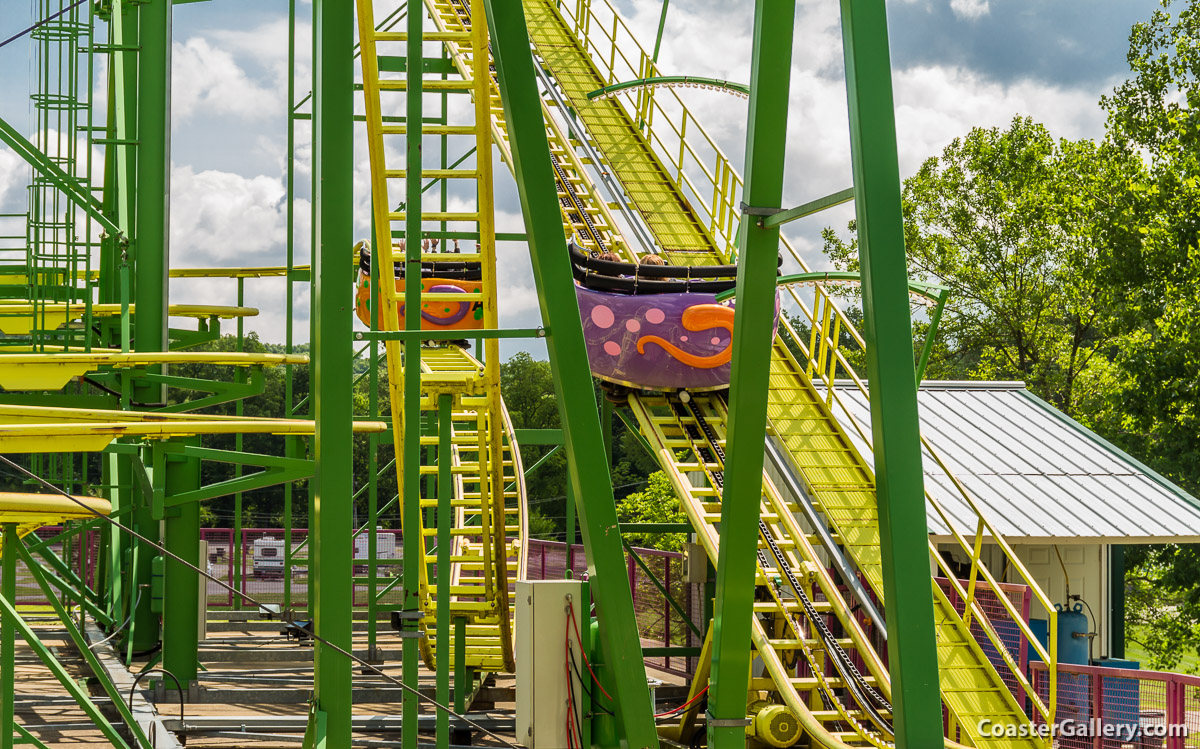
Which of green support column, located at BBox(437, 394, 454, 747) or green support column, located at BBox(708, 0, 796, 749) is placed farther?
green support column, located at BBox(437, 394, 454, 747)

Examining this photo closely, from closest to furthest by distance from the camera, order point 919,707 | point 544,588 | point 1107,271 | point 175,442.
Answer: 1. point 919,707
2. point 544,588
3. point 175,442
4. point 1107,271

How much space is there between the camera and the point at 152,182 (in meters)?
11.9

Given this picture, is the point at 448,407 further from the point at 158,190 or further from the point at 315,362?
the point at 158,190

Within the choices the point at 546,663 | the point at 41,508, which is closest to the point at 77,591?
the point at 41,508

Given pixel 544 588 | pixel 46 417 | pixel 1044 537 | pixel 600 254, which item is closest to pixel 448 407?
pixel 46 417

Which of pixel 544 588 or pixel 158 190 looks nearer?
pixel 544 588

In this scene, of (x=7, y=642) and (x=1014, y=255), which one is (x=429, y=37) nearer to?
(x=7, y=642)

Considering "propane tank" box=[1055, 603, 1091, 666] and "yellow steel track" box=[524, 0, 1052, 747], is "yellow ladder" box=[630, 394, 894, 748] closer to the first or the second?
"yellow steel track" box=[524, 0, 1052, 747]

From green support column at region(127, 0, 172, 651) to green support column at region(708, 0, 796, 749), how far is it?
28.0 ft

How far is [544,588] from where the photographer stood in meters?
5.28

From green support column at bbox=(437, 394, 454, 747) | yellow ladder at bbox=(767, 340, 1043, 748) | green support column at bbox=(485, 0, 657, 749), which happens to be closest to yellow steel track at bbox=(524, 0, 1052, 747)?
yellow ladder at bbox=(767, 340, 1043, 748)

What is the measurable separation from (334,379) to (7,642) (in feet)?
5.73

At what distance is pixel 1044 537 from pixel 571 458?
32.1ft

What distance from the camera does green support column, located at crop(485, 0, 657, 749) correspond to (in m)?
4.63
